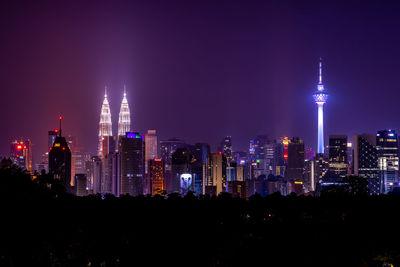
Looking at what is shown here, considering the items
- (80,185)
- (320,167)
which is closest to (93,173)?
(80,185)

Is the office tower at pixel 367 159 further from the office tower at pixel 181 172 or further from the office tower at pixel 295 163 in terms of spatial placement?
the office tower at pixel 181 172

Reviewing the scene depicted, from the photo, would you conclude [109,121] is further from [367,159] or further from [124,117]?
[367,159]

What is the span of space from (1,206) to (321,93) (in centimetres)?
17089

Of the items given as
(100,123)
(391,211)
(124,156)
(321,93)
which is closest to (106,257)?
(391,211)

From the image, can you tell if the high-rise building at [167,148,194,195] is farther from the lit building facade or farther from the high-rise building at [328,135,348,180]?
the high-rise building at [328,135,348,180]

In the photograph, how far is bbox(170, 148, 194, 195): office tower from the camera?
121688 millimetres

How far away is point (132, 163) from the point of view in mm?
127375

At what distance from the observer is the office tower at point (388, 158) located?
425 feet

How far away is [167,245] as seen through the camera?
24.3 metres

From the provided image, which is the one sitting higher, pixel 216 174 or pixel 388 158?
pixel 388 158

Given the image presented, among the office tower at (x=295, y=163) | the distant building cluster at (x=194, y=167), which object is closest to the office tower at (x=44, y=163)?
the distant building cluster at (x=194, y=167)

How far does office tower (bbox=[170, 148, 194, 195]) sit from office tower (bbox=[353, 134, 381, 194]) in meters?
34.1

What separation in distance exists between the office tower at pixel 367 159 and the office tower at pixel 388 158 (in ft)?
2.95

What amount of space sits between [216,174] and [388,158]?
36.4m
